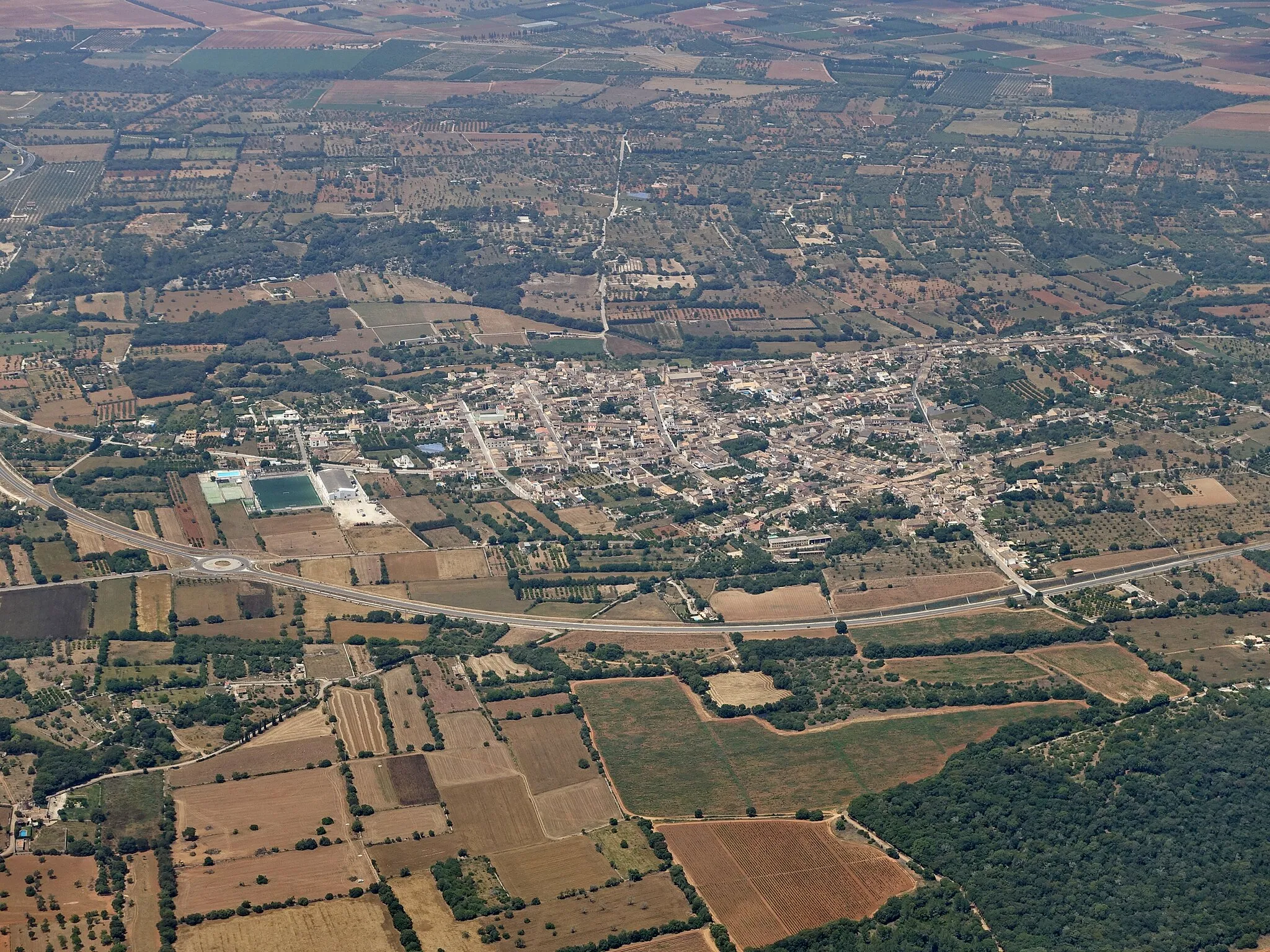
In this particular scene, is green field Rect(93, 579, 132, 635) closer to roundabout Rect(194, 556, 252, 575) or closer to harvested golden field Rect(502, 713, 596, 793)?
roundabout Rect(194, 556, 252, 575)

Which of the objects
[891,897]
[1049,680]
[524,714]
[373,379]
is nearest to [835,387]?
[373,379]

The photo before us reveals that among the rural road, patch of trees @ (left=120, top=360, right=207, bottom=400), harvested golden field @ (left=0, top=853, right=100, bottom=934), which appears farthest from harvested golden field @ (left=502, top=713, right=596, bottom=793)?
patch of trees @ (left=120, top=360, right=207, bottom=400)

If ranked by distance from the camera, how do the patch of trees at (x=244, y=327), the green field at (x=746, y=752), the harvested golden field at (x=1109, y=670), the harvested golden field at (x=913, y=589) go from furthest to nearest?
the patch of trees at (x=244, y=327), the harvested golden field at (x=913, y=589), the harvested golden field at (x=1109, y=670), the green field at (x=746, y=752)

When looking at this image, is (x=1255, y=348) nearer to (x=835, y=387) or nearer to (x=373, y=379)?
(x=835, y=387)

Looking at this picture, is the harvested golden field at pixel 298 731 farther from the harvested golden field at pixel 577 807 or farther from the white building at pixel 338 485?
the white building at pixel 338 485

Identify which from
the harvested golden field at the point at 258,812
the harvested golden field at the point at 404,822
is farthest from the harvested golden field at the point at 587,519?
the harvested golden field at the point at 404,822

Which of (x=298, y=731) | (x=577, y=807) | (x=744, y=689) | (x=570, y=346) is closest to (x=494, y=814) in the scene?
(x=577, y=807)
